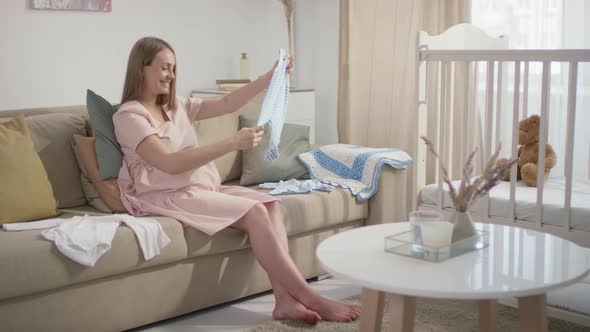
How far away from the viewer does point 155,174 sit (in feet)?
8.95

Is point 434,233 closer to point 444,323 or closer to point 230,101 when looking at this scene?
point 444,323

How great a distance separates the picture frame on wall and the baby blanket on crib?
1.44m

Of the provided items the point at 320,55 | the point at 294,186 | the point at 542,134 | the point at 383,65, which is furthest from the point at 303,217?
the point at 320,55

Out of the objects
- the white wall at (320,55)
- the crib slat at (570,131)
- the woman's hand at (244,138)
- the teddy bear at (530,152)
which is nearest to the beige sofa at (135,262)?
the woman's hand at (244,138)

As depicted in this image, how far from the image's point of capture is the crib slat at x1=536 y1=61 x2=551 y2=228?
2625mm

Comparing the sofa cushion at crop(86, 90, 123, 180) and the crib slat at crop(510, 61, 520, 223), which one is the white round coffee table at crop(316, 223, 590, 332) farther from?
the sofa cushion at crop(86, 90, 123, 180)

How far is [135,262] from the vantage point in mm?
2459

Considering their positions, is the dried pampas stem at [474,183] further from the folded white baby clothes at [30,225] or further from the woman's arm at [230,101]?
the folded white baby clothes at [30,225]

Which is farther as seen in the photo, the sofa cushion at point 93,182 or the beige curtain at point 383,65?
the beige curtain at point 383,65

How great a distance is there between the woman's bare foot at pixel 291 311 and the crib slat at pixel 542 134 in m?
0.88

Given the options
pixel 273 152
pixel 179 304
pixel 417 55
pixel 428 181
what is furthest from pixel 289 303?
pixel 428 181

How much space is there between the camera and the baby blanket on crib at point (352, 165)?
318cm

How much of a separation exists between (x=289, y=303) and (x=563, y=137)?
6.13 ft

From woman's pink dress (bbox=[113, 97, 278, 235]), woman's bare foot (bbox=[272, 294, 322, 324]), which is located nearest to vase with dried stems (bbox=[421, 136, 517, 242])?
woman's bare foot (bbox=[272, 294, 322, 324])
